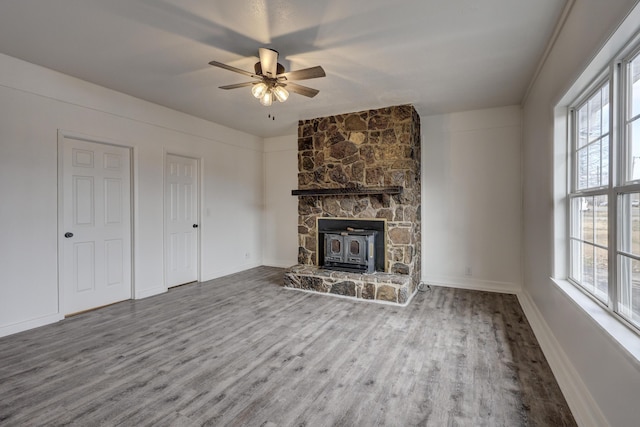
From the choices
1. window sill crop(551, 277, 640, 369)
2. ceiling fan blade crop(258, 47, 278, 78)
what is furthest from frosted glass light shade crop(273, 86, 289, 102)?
window sill crop(551, 277, 640, 369)

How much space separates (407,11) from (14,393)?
153 inches

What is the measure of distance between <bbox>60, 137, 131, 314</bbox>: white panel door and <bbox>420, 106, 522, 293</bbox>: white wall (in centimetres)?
441

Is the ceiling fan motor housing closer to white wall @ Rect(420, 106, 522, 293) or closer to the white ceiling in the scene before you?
the white ceiling

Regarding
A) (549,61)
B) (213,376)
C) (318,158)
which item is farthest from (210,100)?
(549,61)

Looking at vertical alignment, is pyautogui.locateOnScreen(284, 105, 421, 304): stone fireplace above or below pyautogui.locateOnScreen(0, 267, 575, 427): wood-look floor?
above

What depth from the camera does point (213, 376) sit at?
7.50 feet

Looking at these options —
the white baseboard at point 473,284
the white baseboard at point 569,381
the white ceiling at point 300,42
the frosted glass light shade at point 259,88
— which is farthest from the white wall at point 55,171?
the white baseboard at point 569,381

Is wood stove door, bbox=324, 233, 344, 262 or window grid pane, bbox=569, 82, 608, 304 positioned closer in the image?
window grid pane, bbox=569, 82, 608, 304

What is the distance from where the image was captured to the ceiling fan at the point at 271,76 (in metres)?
2.56

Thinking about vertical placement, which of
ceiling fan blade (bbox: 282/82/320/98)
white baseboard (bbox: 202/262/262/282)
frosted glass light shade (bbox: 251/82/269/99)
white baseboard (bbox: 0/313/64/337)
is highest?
ceiling fan blade (bbox: 282/82/320/98)

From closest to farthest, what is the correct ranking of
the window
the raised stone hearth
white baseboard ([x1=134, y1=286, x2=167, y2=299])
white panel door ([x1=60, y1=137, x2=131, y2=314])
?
the window, white panel door ([x1=60, y1=137, x2=131, y2=314]), the raised stone hearth, white baseboard ([x1=134, y1=286, x2=167, y2=299])

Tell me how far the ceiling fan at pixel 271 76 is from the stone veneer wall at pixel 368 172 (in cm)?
170

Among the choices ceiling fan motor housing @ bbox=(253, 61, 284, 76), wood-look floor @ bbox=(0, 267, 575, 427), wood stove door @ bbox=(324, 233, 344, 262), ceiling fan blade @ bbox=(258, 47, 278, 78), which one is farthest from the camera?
wood stove door @ bbox=(324, 233, 344, 262)

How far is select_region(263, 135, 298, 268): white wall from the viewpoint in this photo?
608cm
